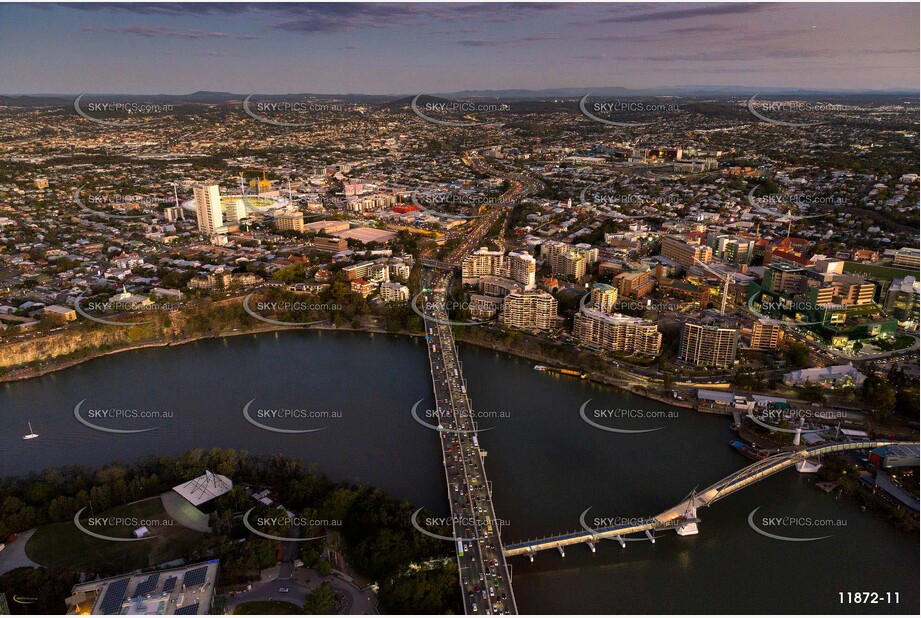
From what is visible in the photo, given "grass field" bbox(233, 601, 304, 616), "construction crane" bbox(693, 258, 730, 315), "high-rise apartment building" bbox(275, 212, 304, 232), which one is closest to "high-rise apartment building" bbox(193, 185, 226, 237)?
"high-rise apartment building" bbox(275, 212, 304, 232)

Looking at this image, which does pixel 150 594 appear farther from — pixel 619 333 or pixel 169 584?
pixel 619 333

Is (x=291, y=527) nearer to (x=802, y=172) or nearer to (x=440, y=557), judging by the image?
(x=440, y=557)

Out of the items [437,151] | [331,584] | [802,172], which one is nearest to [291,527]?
[331,584]

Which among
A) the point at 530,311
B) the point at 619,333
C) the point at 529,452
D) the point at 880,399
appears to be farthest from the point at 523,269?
the point at 880,399

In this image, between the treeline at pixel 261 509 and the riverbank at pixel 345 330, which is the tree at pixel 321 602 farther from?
the riverbank at pixel 345 330

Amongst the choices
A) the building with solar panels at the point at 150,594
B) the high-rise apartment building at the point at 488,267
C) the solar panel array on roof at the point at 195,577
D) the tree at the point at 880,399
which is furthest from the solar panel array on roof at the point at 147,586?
the high-rise apartment building at the point at 488,267
